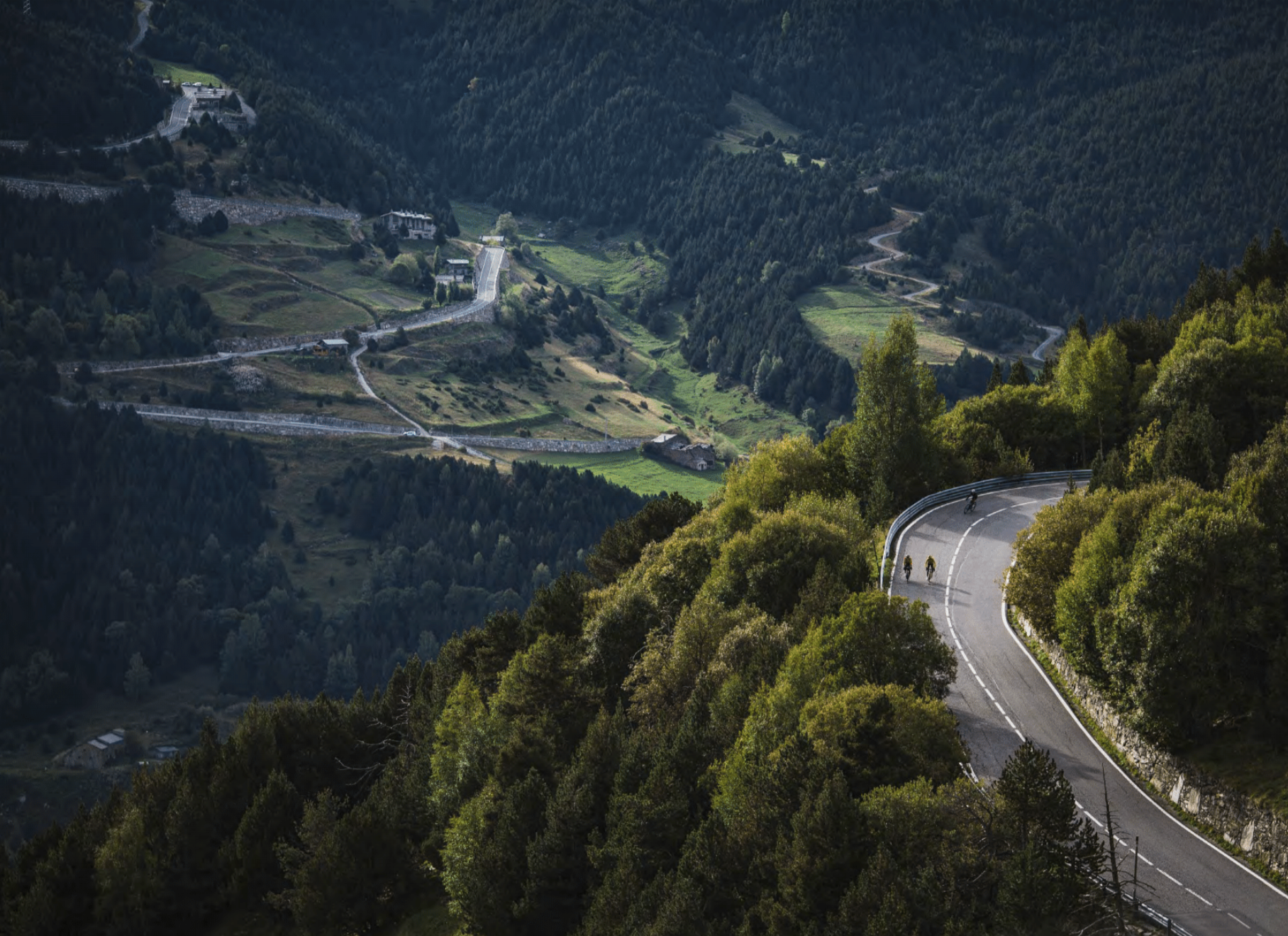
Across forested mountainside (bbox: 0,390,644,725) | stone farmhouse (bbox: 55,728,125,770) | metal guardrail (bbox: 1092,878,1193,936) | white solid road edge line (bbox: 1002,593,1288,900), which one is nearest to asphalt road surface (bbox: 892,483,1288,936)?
white solid road edge line (bbox: 1002,593,1288,900)

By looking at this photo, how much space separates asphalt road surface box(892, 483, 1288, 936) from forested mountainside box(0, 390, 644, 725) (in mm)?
119904

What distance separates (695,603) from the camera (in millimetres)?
66000

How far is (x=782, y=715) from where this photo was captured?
170 ft

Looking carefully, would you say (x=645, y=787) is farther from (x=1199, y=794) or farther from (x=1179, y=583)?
(x=1179, y=583)

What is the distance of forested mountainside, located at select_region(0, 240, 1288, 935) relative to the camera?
146 feet

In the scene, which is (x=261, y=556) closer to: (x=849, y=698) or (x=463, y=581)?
(x=463, y=581)

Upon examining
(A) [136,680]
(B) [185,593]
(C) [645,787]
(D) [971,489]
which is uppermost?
(D) [971,489]

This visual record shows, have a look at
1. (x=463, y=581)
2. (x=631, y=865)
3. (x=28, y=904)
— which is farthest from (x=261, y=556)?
(x=631, y=865)

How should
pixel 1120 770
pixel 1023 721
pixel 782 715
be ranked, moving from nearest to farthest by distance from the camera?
1. pixel 1120 770
2. pixel 782 715
3. pixel 1023 721

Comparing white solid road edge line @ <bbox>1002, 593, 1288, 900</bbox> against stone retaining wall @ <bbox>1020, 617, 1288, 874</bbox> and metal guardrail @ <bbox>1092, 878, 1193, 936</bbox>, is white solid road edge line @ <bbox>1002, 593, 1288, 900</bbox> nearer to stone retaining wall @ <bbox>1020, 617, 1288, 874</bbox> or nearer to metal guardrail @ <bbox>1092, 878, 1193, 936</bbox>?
stone retaining wall @ <bbox>1020, 617, 1288, 874</bbox>

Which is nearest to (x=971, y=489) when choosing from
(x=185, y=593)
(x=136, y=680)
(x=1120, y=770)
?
(x=1120, y=770)

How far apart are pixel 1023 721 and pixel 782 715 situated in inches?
348

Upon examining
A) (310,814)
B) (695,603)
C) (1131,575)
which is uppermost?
(1131,575)

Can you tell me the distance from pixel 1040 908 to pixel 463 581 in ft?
536
